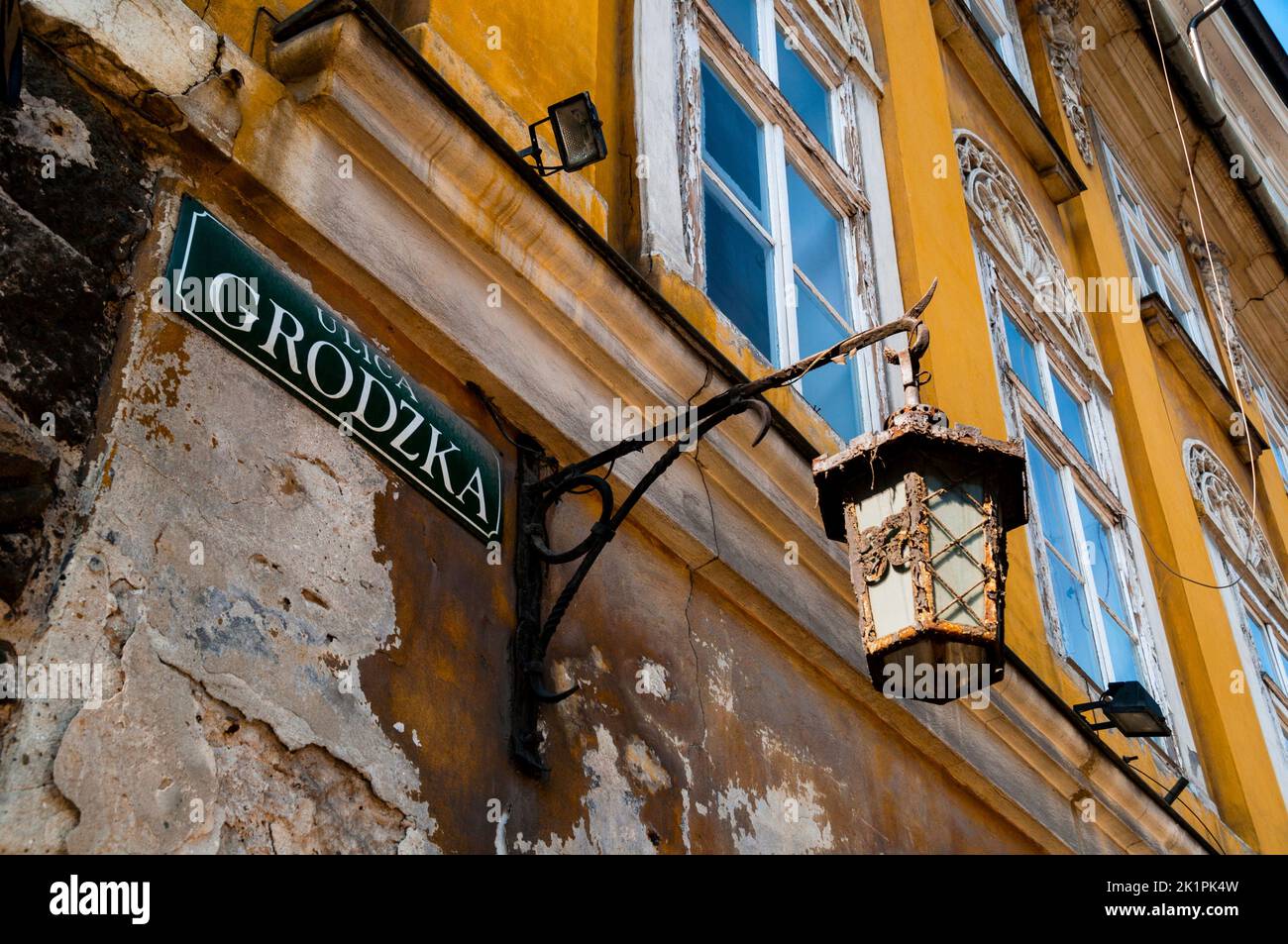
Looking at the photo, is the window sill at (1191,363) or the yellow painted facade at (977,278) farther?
the window sill at (1191,363)

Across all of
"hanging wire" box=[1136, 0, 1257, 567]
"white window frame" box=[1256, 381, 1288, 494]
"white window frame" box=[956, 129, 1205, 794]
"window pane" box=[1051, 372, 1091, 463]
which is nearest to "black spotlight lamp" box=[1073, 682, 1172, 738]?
"white window frame" box=[956, 129, 1205, 794]

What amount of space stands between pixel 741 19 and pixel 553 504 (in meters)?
3.20

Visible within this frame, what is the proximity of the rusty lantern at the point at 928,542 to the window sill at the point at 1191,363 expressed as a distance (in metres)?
7.50

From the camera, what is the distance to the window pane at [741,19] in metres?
5.88

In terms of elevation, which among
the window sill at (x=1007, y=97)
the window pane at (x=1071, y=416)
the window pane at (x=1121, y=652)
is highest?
the window sill at (x=1007, y=97)

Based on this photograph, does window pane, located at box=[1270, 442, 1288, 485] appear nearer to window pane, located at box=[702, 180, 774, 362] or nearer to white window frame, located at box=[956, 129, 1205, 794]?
white window frame, located at box=[956, 129, 1205, 794]

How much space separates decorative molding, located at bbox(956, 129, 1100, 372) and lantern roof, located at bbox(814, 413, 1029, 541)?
4936mm

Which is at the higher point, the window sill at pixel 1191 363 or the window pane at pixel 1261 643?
the window sill at pixel 1191 363

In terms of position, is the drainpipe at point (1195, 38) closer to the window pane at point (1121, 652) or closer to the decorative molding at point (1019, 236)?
the decorative molding at point (1019, 236)

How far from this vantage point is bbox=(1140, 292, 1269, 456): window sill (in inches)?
401

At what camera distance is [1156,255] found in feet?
38.6

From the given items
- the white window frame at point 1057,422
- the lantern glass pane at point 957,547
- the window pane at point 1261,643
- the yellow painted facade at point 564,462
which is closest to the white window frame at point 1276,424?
the window pane at point 1261,643

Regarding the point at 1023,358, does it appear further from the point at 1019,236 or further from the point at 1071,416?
the point at 1019,236

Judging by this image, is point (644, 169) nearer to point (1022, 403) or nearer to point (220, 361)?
point (220, 361)
